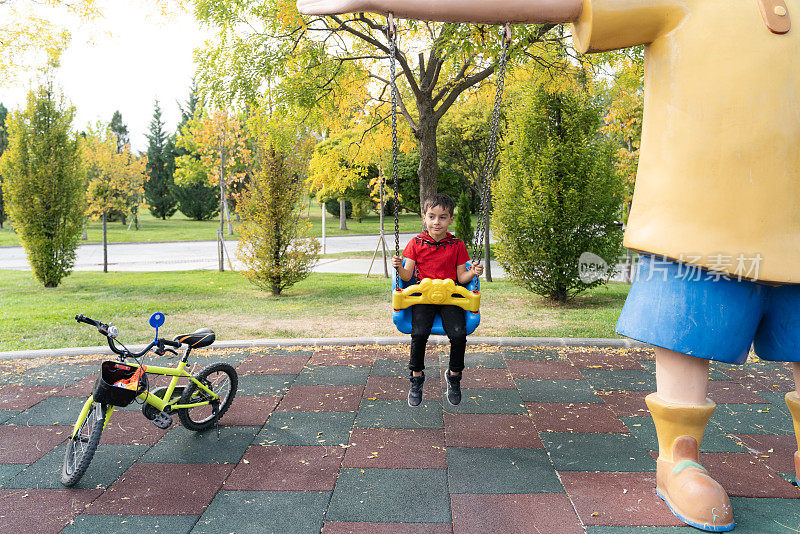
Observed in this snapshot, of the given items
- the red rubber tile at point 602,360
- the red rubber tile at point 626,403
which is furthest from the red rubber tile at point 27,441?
the red rubber tile at point 602,360

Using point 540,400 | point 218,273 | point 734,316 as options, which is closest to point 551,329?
point 540,400

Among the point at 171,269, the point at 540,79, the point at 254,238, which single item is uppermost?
the point at 540,79

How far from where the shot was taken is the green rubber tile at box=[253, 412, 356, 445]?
Answer: 342cm

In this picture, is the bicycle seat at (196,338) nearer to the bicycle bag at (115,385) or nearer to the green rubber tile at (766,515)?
the bicycle bag at (115,385)

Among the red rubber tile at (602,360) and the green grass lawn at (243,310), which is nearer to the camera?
the red rubber tile at (602,360)

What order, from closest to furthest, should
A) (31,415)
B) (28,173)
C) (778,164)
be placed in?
(778,164) → (31,415) → (28,173)

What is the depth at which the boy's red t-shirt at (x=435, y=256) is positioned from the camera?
3.77 meters

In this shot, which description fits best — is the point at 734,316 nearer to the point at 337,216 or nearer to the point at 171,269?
the point at 171,269

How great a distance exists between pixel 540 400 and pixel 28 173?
1122 centimetres

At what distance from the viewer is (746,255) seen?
7.55ft

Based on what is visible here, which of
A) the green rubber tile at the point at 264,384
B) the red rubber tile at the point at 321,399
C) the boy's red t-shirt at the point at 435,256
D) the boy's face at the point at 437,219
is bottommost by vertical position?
the green rubber tile at the point at 264,384

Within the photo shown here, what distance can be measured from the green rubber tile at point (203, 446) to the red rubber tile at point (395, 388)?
101 centimetres

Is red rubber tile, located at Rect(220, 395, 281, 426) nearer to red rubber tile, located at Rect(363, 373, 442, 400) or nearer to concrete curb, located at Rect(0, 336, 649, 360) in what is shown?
red rubber tile, located at Rect(363, 373, 442, 400)

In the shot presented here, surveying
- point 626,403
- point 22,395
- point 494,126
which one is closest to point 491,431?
point 626,403
